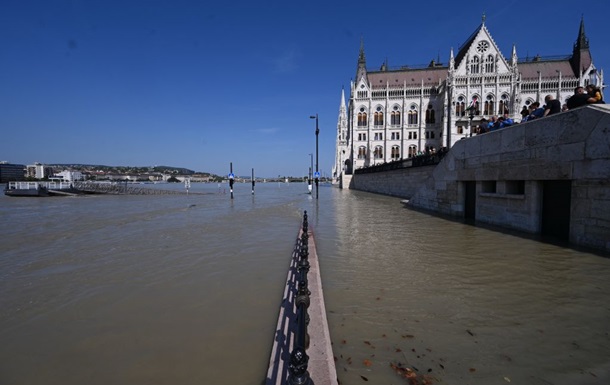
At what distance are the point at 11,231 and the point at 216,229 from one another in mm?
10148

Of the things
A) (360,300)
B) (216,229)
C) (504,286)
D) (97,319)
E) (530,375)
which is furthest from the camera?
(216,229)

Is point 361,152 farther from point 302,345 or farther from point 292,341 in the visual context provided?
point 302,345

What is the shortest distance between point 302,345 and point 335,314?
2.18 m

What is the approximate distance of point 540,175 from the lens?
9289 millimetres

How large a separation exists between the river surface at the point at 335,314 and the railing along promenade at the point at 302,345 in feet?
0.68

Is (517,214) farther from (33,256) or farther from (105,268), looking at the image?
(33,256)

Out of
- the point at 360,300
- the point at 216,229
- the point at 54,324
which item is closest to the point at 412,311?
the point at 360,300

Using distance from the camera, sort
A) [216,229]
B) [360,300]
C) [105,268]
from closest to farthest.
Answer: [360,300], [105,268], [216,229]

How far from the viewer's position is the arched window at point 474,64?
60906mm

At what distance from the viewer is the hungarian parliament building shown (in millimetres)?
59375

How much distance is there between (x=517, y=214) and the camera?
34.3 feet

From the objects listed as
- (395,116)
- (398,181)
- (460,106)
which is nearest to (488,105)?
(460,106)

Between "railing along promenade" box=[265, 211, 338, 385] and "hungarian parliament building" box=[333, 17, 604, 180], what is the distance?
5591 cm

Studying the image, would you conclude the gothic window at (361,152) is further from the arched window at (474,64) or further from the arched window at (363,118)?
the arched window at (474,64)
